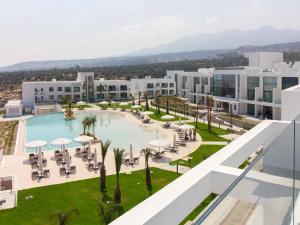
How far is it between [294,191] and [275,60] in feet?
159

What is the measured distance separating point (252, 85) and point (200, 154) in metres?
19.2

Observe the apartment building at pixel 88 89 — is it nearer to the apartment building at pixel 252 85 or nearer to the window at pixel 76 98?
the window at pixel 76 98

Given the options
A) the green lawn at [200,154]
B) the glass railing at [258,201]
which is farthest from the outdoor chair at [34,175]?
the glass railing at [258,201]

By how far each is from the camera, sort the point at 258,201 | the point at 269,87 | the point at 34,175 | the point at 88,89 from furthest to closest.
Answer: the point at 88,89 < the point at 269,87 < the point at 34,175 < the point at 258,201

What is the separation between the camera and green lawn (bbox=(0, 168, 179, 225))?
49.2 ft

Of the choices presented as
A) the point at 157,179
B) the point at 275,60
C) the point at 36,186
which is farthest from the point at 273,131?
the point at 275,60

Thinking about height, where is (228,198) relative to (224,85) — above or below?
below

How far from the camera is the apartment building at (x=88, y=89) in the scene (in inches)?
2338

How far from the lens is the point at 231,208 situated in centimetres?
264

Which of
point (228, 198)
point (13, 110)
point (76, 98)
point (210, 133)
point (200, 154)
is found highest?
point (228, 198)

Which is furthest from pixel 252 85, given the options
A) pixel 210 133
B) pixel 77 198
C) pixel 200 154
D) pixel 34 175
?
pixel 77 198

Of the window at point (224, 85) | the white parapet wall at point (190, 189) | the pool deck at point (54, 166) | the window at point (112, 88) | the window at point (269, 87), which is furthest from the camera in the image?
the window at point (112, 88)

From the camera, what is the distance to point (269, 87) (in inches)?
1518

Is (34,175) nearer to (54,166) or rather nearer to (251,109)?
(54,166)
